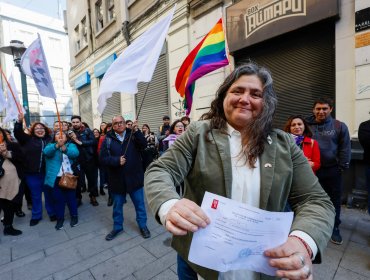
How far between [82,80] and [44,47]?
59.3 feet

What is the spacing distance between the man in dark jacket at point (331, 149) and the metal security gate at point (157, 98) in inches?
233

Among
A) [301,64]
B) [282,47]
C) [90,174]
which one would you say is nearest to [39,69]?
[90,174]

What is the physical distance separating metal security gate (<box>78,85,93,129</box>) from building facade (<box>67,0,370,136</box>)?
210 inches

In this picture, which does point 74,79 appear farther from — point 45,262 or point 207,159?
point 207,159

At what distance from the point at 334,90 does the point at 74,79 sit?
1576cm

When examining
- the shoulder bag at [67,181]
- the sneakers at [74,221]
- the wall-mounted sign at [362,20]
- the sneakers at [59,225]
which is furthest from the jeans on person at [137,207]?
the wall-mounted sign at [362,20]

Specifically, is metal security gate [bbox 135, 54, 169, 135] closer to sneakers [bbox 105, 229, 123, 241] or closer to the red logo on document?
sneakers [bbox 105, 229, 123, 241]

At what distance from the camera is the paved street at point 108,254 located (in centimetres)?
269

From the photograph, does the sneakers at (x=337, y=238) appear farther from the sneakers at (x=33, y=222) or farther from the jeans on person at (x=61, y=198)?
the sneakers at (x=33, y=222)

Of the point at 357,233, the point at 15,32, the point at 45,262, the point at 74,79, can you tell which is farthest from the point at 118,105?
the point at 15,32

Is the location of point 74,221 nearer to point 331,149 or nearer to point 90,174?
point 90,174

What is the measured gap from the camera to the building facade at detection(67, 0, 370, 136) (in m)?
4.10

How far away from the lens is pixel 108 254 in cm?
316

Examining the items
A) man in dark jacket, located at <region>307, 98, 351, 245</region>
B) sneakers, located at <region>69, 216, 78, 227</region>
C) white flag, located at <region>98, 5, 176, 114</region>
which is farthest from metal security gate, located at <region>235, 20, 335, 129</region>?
sneakers, located at <region>69, 216, 78, 227</region>
